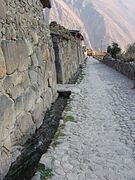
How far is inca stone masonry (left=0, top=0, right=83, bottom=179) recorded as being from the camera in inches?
201

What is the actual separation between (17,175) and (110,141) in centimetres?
193

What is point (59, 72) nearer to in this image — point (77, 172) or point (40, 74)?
point (40, 74)

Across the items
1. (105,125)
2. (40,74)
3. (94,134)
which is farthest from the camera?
(40,74)

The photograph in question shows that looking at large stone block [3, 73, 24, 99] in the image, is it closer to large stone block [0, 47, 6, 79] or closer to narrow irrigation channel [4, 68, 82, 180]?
large stone block [0, 47, 6, 79]

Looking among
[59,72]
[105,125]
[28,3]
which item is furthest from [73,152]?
[59,72]

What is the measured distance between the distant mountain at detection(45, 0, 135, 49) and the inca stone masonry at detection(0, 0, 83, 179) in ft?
315

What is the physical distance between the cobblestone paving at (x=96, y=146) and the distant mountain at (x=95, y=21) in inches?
3792

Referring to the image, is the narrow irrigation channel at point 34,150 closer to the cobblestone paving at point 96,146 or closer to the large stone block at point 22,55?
the cobblestone paving at point 96,146

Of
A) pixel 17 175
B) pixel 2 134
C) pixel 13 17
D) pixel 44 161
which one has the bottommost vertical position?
pixel 17 175

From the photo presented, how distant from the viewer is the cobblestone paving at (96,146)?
15.0ft

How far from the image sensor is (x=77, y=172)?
179 inches

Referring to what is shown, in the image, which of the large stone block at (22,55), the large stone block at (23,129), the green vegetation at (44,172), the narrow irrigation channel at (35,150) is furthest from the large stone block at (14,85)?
the green vegetation at (44,172)

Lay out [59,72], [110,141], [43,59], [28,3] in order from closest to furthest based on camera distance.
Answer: [110,141] < [28,3] < [43,59] < [59,72]

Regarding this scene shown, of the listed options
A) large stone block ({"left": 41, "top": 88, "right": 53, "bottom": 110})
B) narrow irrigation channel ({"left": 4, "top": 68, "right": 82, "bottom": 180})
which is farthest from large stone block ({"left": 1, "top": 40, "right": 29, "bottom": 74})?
large stone block ({"left": 41, "top": 88, "right": 53, "bottom": 110})
